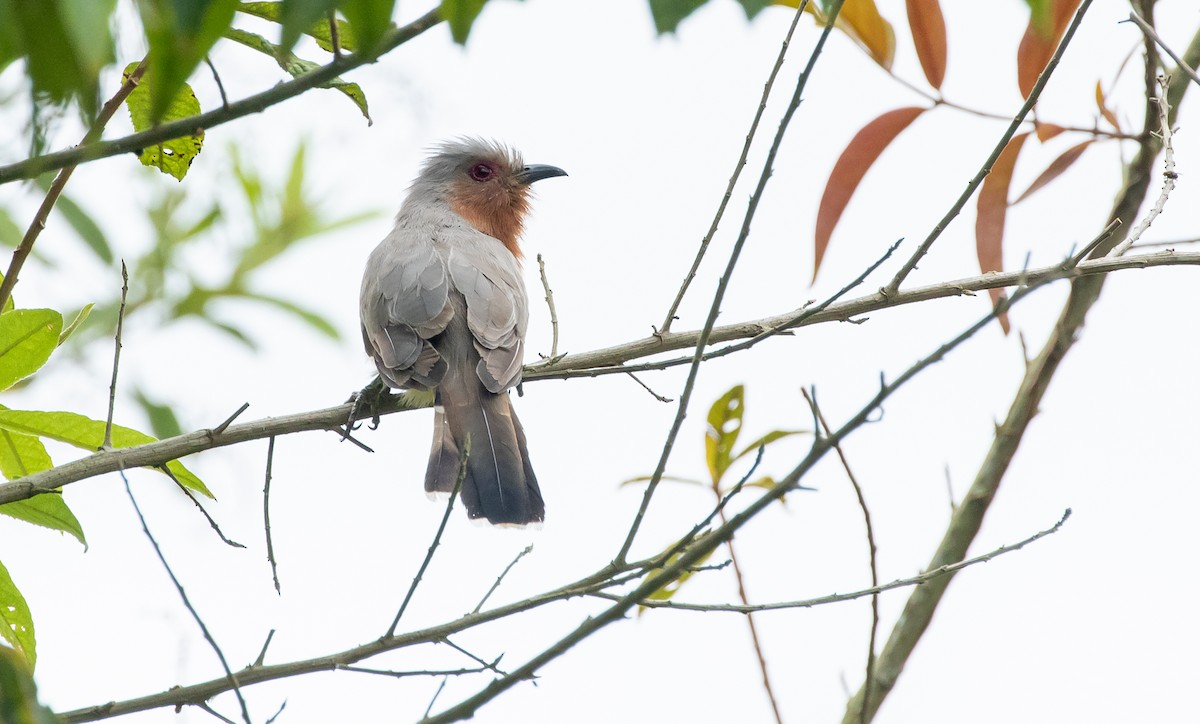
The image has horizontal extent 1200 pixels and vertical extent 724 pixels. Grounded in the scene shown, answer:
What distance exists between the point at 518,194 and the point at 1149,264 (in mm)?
4121

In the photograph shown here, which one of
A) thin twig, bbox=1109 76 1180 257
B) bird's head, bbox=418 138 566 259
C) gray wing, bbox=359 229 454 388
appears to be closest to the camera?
thin twig, bbox=1109 76 1180 257

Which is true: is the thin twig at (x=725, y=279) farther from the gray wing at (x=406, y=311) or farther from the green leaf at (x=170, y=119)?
the gray wing at (x=406, y=311)

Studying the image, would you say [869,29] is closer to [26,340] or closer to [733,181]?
[733,181]

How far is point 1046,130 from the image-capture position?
3.49m

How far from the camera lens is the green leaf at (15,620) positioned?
2598 millimetres

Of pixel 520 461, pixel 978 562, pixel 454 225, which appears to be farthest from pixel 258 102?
pixel 454 225

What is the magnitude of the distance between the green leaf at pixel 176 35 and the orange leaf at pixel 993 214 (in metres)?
3.02

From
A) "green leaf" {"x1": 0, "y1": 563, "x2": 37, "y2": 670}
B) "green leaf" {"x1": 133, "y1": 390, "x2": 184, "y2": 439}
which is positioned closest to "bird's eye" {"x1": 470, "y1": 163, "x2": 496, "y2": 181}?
"green leaf" {"x1": 133, "y1": 390, "x2": 184, "y2": 439}

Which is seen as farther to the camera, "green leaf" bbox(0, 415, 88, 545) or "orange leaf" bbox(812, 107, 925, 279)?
"orange leaf" bbox(812, 107, 925, 279)

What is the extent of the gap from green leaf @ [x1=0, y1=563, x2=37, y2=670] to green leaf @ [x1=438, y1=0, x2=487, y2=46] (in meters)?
1.96

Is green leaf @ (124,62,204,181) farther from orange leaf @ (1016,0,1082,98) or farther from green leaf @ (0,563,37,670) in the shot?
orange leaf @ (1016,0,1082,98)

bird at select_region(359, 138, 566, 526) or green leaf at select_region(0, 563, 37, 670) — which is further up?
bird at select_region(359, 138, 566, 526)

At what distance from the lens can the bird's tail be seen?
432 centimetres

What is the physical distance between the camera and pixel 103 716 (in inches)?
86.0
